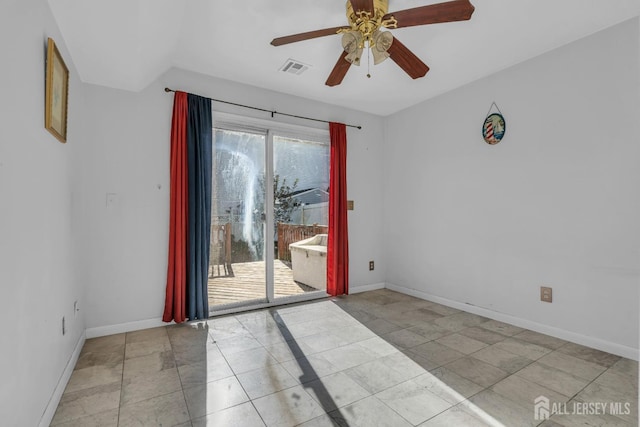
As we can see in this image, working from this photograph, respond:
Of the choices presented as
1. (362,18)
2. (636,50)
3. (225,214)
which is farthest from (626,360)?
(225,214)

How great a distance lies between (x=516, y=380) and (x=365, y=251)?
8.13ft

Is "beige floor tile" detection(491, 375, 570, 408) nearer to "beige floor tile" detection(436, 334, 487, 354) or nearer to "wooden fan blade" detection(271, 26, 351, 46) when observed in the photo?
"beige floor tile" detection(436, 334, 487, 354)

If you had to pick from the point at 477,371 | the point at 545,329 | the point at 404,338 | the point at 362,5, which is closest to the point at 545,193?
the point at 545,329

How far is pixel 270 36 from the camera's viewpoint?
253cm

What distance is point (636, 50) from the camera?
2.28 metres

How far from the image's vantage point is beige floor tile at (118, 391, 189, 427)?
5.27ft

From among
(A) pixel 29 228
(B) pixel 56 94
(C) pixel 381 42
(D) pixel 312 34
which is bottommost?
(A) pixel 29 228

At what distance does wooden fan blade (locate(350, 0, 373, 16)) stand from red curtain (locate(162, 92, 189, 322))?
1.95m

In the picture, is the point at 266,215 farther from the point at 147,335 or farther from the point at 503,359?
the point at 503,359

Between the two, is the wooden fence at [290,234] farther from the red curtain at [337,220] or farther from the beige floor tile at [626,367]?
the beige floor tile at [626,367]

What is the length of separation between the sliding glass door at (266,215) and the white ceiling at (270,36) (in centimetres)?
75

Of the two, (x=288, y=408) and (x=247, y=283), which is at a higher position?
(x=247, y=283)

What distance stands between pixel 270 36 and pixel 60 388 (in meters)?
2.84

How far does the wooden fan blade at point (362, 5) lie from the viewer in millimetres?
1797
